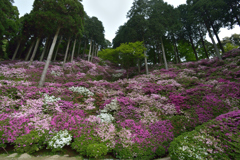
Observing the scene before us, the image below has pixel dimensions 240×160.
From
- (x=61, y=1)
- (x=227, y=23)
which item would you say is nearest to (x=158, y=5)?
(x=227, y=23)

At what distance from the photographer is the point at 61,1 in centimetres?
1225

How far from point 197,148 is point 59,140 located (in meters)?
5.10

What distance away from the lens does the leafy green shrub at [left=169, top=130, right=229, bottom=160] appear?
12.5 ft

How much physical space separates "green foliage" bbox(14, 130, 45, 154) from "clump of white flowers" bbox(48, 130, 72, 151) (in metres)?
0.43

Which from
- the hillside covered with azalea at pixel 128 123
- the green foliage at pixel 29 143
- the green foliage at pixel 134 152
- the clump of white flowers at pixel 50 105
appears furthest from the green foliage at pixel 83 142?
the clump of white flowers at pixel 50 105

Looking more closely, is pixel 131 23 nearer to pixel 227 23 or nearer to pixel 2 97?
pixel 227 23

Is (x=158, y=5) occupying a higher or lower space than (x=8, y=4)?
higher

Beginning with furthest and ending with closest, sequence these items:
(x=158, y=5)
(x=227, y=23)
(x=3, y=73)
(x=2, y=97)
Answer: (x=158, y=5) < (x=227, y=23) < (x=3, y=73) < (x=2, y=97)

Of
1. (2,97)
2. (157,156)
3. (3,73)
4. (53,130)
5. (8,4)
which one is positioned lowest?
(157,156)

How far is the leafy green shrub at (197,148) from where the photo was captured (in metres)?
3.80

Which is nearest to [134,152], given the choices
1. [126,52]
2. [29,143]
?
[29,143]

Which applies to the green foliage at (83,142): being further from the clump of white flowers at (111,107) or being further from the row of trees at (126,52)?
the row of trees at (126,52)

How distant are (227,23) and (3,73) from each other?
97.8ft

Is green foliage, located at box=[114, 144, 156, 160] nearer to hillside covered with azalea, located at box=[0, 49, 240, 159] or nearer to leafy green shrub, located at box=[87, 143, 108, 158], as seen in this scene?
hillside covered with azalea, located at box=[0, 49, 240, 159]
